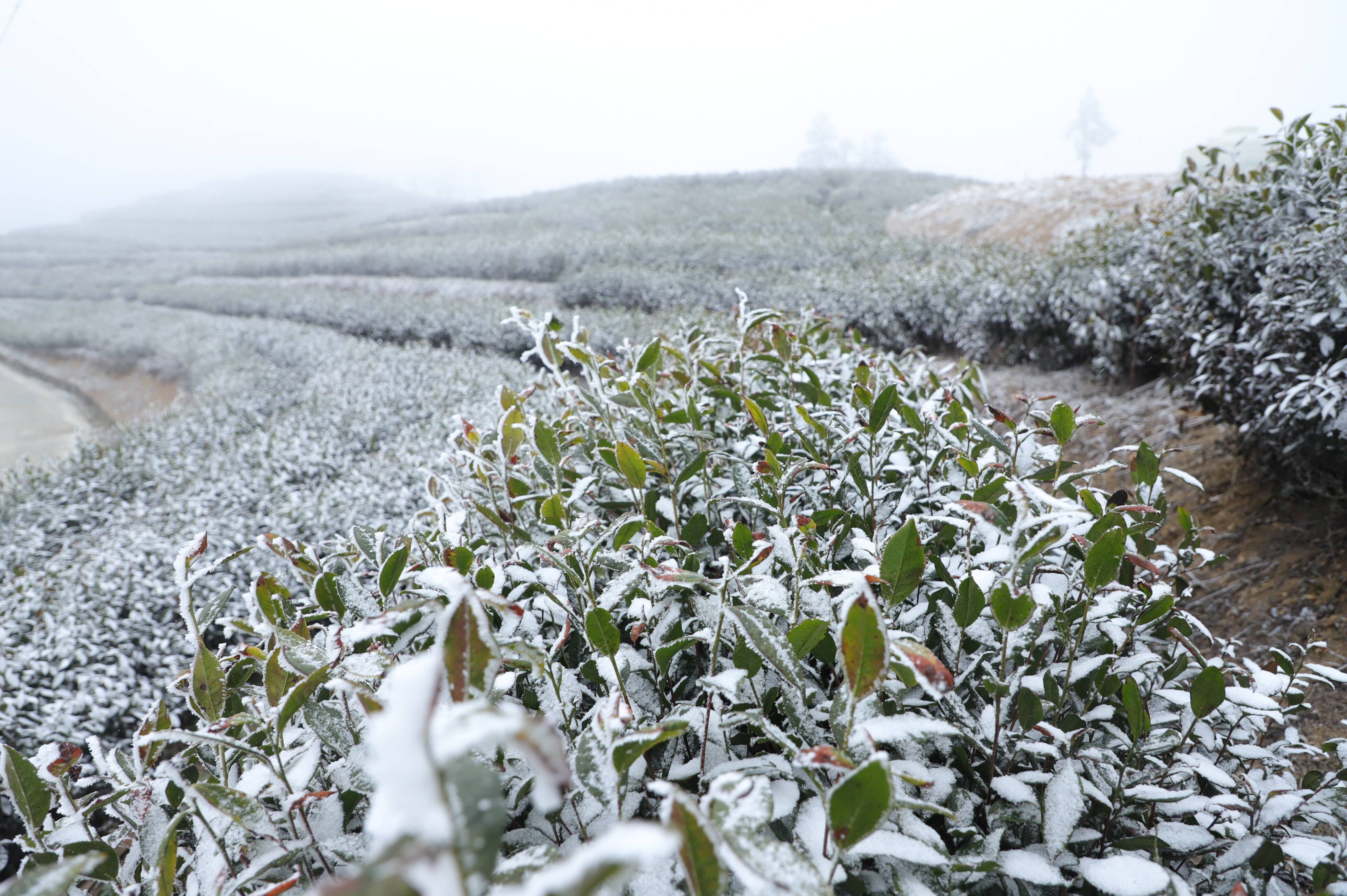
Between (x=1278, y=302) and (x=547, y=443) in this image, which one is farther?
(x=1278, y=302)

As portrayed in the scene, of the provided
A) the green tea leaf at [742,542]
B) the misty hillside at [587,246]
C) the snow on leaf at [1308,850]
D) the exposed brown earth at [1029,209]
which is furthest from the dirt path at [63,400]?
the exposed brown earth at [1029,209]

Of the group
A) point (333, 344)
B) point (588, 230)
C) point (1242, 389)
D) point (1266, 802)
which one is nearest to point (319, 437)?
point (333, 344)

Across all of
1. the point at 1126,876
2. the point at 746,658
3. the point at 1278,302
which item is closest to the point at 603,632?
the point at 746,658

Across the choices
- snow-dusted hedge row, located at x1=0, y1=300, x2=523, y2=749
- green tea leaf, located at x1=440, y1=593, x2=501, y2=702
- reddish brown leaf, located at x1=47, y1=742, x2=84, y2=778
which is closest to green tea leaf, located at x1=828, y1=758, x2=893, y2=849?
green tea leaf, located at x1=440, y1=593, x2=501, y2=702

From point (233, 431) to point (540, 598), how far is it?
4.12m

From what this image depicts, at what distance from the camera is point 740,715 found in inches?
26.6

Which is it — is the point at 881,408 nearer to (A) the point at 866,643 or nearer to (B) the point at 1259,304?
(A) the point at 866,643

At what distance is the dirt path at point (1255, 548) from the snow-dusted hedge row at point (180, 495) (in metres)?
2.69

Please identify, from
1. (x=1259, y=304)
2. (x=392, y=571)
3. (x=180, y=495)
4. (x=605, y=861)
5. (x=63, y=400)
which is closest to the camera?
(x=605, y=861)

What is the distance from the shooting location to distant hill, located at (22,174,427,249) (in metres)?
28.1

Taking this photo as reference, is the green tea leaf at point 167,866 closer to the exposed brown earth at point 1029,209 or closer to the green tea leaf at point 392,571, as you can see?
the green tea leaf at point 392,571

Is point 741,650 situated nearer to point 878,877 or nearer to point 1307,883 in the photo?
point 878,877

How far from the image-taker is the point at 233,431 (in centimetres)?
416

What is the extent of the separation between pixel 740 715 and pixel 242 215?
154 feet
